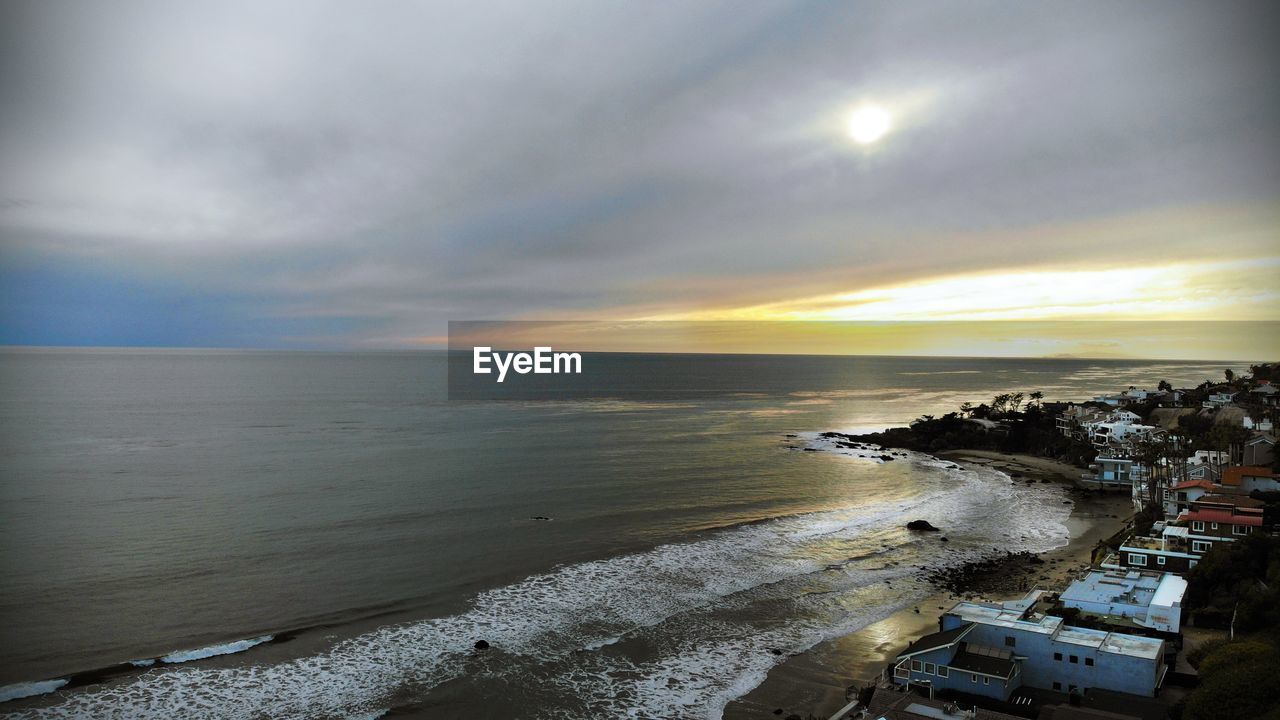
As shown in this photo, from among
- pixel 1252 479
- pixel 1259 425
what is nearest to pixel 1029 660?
pixel 1252 479

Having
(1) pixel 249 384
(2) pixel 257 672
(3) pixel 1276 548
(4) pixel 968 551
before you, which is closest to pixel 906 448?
(4) pixel 968 551

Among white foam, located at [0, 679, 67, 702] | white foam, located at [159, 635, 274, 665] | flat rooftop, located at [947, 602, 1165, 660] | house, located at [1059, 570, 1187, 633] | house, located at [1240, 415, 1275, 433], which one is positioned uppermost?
house, located at [1240, 415, 1275, 433]

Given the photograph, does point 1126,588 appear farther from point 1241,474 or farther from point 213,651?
point 213,651

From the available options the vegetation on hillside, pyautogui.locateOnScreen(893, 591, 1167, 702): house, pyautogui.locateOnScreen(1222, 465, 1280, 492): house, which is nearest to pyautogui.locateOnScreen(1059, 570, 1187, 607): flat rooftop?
the vegetation on hillside

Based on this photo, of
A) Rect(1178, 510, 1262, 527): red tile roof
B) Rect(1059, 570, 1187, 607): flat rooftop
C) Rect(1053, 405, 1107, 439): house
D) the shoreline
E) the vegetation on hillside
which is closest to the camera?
the vegetation on hillside

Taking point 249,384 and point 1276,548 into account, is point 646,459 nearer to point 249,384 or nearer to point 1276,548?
point 1276,548

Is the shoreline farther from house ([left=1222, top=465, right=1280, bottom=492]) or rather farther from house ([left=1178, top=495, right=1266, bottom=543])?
house ([left=1222, top=465, right=1280, bottom=492])
